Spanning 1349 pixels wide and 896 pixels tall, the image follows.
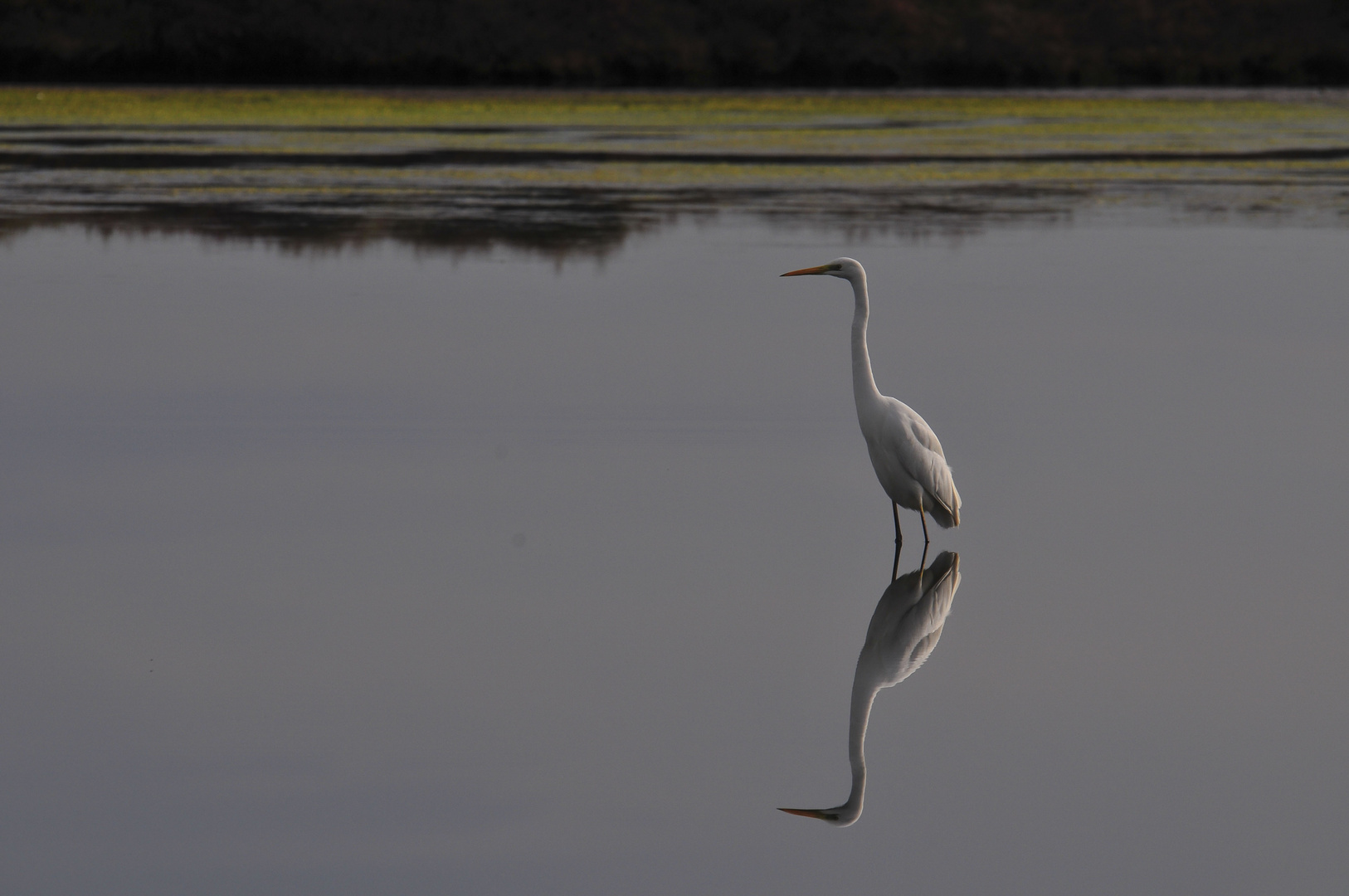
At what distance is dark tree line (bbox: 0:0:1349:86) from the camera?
8119cm

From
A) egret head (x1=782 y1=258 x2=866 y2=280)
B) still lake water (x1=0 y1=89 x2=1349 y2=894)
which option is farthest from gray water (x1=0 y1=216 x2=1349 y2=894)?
egret head (x1=782 y1=258 x2=866 y2=280)

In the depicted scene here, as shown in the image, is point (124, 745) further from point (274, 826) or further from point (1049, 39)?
point (1049, 39)

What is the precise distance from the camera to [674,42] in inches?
3359

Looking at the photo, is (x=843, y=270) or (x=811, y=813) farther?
(x=843, y=270)

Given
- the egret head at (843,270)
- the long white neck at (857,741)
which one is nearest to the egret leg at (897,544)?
the egret head at (843,270)

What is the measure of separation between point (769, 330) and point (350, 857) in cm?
983

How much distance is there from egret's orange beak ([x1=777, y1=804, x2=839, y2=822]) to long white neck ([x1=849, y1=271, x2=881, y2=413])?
3.02 metres

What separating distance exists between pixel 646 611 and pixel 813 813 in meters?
1.95

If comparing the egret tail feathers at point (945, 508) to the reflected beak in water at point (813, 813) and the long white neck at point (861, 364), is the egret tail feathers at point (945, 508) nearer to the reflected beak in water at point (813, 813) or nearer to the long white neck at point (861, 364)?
the long white neck at point (861, 364)

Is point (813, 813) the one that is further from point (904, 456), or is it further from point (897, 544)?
point (897, 544)

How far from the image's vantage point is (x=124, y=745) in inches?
230

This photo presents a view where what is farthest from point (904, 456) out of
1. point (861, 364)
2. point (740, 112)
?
point (740, 112)

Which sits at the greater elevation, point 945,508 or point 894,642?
point 945,508

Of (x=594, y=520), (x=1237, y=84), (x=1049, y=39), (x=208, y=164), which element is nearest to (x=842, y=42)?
(x=1049, y=39)
